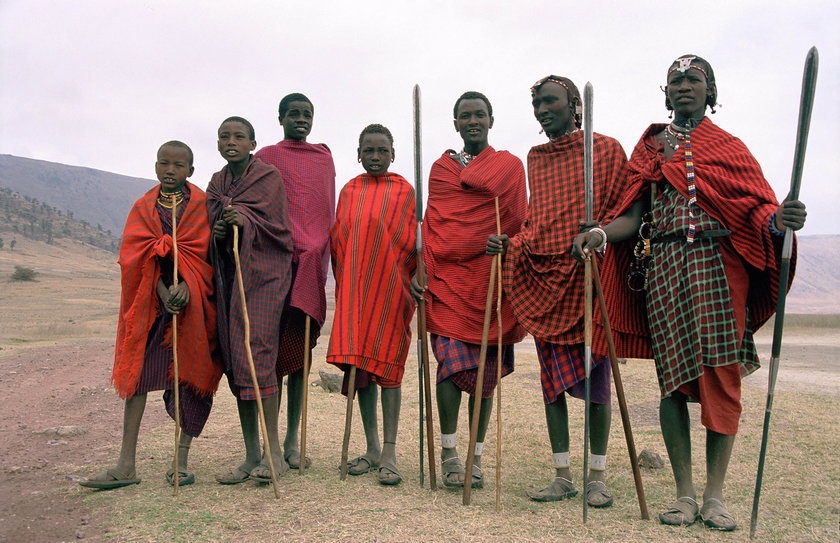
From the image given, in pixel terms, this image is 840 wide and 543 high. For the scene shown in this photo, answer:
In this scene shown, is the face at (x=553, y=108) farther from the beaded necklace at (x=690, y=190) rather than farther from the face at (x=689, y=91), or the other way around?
the beaded necklace at (x=690, y=190)

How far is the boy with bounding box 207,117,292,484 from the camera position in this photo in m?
4.74

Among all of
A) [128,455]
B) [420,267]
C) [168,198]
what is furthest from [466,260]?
[128,455]

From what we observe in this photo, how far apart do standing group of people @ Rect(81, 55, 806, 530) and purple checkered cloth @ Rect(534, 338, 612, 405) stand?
0.05 ft

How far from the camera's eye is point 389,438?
4895mm

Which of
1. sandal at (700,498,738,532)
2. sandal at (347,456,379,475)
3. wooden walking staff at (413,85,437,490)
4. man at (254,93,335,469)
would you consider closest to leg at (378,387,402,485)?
sandal at (347,456,379,475)

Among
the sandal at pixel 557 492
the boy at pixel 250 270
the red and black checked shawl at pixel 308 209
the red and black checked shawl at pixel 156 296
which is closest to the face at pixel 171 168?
the red and black checked shawl at pixel 156 296

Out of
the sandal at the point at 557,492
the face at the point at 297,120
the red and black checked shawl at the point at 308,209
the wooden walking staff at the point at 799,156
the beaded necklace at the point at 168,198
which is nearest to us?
the wooden walking staff at the point at 799,156

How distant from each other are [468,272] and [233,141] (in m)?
2.04

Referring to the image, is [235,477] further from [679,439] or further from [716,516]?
[716,516]

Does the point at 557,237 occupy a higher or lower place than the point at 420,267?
higher

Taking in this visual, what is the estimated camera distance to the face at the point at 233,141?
4.93m

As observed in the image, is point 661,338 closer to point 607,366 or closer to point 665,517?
point 607,366

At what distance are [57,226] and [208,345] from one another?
83587 millimetres

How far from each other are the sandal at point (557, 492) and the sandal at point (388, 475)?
36.4 inches
